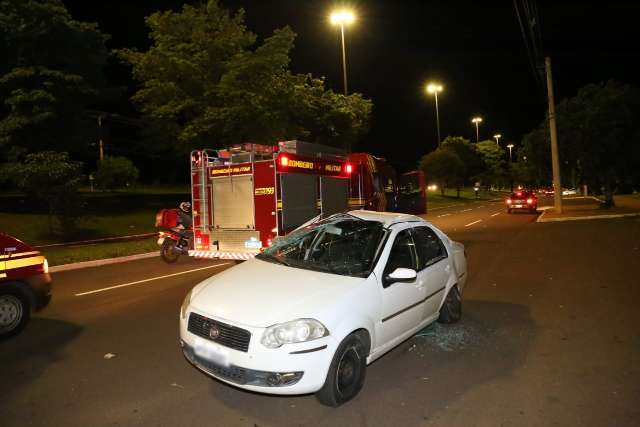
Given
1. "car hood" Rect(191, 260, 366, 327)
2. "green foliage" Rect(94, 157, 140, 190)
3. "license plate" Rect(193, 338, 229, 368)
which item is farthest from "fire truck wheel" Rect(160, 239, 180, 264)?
"green foliage" Rect(94, 157, 140, 190)

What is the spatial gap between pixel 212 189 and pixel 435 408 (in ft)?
25.3

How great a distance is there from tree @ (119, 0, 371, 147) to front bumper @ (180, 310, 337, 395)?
15.7 metres

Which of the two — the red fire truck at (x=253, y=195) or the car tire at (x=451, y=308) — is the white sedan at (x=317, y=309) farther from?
the red fire truck at (x=253, y=195)

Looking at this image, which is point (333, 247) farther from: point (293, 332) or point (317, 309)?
point (293, 332)

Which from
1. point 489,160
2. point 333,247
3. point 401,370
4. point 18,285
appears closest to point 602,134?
point 333,247

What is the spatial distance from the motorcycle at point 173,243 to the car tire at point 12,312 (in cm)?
581

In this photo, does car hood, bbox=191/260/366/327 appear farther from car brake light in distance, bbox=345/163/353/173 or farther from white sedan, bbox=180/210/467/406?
car brake light in distance, bbox=345/163/353/173

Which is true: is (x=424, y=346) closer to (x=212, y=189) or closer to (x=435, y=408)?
(x=435, y=408)

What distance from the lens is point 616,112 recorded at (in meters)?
28.3

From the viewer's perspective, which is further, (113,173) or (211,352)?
(113,173)

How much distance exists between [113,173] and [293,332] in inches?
1347

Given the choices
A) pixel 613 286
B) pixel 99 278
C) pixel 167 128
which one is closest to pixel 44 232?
pixel 167 128

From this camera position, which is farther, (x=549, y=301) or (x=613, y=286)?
(x=613, y=286)

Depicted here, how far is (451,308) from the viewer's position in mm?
6180
